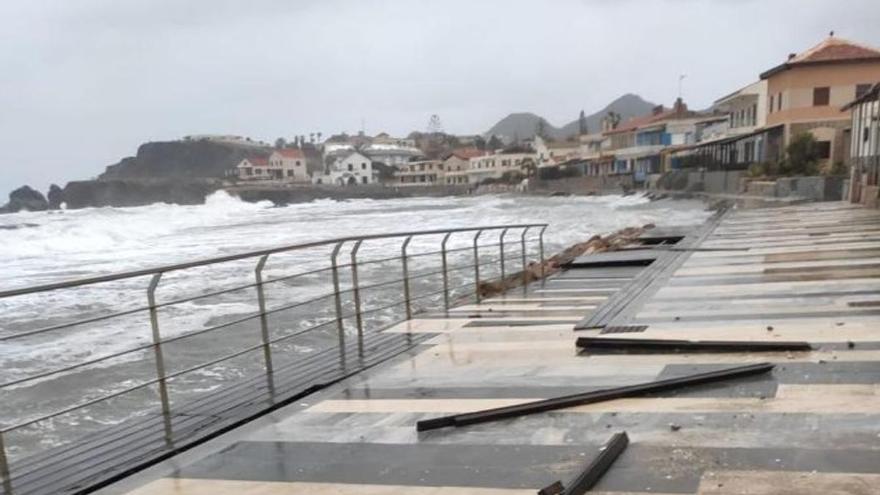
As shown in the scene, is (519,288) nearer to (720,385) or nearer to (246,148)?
(720,385)

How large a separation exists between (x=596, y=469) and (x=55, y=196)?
13238 cm

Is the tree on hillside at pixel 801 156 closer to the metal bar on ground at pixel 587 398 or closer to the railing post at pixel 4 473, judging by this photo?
the metal bar on ground at pixel 587 398

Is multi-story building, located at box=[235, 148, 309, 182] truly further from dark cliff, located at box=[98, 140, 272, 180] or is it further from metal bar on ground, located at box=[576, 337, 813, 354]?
metal bar on ground, located at box=[576, 337, 813, 354]

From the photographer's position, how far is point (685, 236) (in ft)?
55.6

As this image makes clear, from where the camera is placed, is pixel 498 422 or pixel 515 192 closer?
pixel 498 422

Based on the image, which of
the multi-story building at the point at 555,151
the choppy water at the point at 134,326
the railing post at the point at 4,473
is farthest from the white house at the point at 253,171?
the railing post at the point at 4,473

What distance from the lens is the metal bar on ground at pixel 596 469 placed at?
3.23 meters

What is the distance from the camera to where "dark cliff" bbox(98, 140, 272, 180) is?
17400cm

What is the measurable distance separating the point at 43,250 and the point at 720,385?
39.7 m

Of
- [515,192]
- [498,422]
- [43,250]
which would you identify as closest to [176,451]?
[498,422]

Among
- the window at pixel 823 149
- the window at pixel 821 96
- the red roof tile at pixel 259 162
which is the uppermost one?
the window at pixel 821 96

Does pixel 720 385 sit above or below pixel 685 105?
below

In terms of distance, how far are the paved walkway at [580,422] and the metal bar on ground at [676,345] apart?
13 centimetres

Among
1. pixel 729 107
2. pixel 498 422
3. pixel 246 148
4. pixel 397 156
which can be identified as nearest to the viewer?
pixel 498 422
